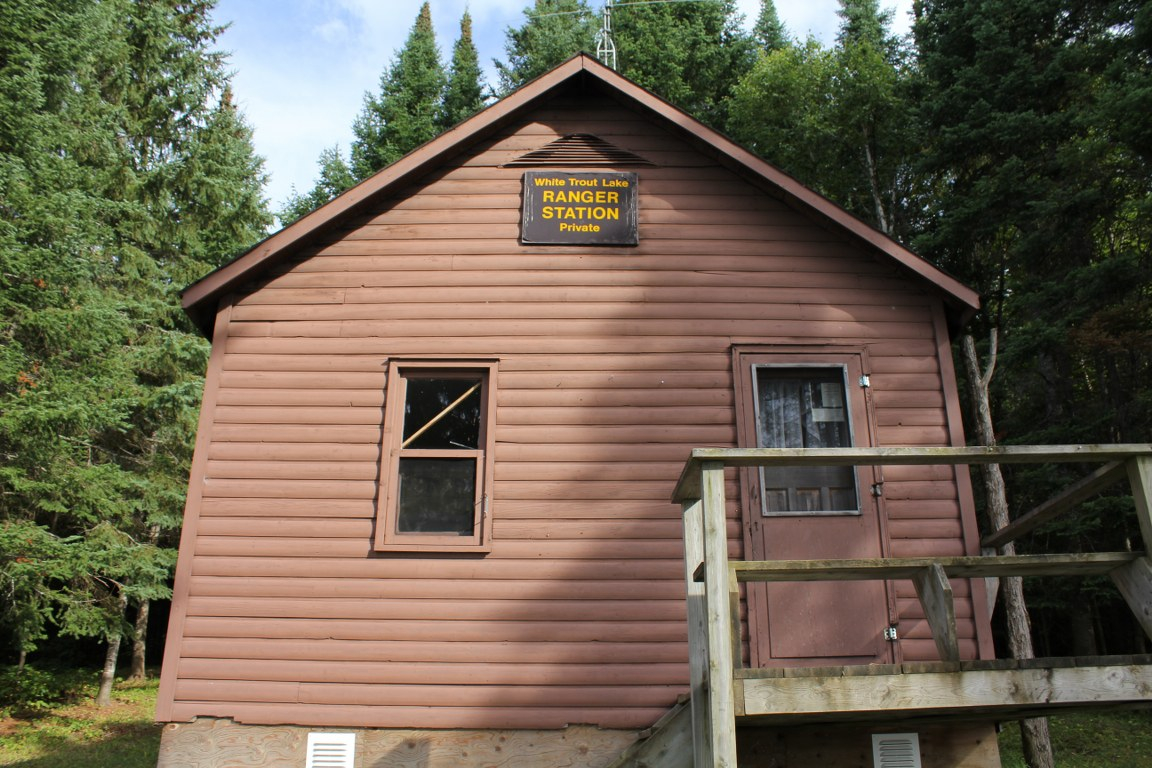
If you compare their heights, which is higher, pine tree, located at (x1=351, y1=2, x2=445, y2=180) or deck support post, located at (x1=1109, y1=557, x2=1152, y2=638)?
pine tree, located at (x1=351, y1=2, x2=445, y2=180)

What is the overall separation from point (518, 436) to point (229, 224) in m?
14.4

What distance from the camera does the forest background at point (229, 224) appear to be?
515 inches

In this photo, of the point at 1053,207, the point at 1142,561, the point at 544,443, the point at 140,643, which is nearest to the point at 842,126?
the point at 1053,207

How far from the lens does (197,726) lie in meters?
6.27

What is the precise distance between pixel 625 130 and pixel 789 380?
2.89m

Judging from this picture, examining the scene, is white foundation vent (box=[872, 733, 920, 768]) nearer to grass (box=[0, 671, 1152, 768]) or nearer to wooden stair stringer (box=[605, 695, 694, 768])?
wooden stair stringer (box=[605, 695, 694, 768])

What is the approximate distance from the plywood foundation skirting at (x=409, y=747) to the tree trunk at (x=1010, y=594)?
27.1 ft

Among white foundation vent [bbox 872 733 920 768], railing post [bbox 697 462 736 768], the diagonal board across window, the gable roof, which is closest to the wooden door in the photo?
white foundation vent [bbox 872 733 920 768]

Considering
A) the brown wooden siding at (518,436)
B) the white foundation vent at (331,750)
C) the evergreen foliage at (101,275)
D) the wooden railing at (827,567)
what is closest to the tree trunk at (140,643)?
the evergreen foliage at (101,275)

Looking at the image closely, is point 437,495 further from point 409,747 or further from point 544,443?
point 409,747

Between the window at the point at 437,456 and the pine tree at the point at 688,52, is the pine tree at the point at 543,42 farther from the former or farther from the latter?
the window at the point at 437,456

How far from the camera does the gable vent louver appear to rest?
311 inches

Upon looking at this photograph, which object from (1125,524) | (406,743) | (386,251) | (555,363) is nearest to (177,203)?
(386,251)

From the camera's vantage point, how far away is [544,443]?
697cm
